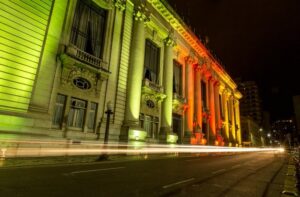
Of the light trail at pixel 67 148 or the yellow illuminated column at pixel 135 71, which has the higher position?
the yellow illuminated column at pixel 135 71

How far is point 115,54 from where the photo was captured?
63.0ft

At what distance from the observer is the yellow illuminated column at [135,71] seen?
18844 millimetres

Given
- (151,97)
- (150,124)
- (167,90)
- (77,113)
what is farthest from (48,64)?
(167,90)

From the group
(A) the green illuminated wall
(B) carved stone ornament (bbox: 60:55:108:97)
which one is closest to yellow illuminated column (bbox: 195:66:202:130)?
(B) carved stone ornament (bbox: 60:55:108:97)

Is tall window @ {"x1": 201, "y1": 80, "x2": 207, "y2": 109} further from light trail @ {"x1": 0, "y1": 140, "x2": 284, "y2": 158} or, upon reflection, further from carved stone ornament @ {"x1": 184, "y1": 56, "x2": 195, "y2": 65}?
light trail @ {"x1": 0, "y1": 140, "x2": 284, "y2": 158}

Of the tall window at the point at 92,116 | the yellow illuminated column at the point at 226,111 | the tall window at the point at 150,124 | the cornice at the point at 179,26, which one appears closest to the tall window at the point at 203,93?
the cornice at the point at 179,26

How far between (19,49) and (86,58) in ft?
16.1

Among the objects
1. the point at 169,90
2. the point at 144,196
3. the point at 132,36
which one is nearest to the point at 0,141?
the point at 144,196

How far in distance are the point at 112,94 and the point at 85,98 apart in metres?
2.80

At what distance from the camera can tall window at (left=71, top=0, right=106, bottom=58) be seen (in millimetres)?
17047

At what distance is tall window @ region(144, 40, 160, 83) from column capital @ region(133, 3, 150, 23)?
2.98m

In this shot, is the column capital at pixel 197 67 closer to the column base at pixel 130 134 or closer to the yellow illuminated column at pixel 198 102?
the yellow illuminated column at pixel 198 102

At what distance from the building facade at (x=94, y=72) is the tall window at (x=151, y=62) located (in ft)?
0.43

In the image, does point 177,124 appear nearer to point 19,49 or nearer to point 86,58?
point 86,58
